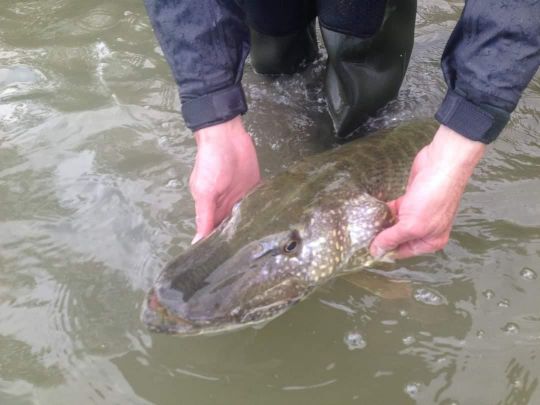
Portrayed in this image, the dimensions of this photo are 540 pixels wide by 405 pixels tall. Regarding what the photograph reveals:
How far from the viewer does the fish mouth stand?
1.88 meters

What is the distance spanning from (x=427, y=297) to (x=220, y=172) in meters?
1.05

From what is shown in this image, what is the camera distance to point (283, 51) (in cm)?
363

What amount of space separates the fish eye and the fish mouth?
453mm

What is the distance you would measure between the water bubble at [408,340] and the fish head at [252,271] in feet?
1.37

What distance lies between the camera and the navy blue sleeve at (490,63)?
6.40ft

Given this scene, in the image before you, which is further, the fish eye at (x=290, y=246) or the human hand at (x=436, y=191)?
the fish eye at (x=290, y=246)

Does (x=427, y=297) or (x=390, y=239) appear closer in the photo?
(x=390, y=239)

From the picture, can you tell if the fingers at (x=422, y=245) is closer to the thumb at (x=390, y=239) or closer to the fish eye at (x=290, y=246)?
the thumb at (x=390, y=239)

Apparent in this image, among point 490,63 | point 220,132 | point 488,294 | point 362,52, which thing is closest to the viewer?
point 490,63

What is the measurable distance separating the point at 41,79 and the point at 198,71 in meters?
1.82

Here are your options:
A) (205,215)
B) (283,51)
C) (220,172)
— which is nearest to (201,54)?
(220,172)

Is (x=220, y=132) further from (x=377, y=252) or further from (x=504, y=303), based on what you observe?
(x=504, y=303)

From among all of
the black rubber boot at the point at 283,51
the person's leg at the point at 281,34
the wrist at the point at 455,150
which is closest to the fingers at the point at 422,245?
the wrist at the point at 455,150

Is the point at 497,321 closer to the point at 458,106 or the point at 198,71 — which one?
the point at 458,106
